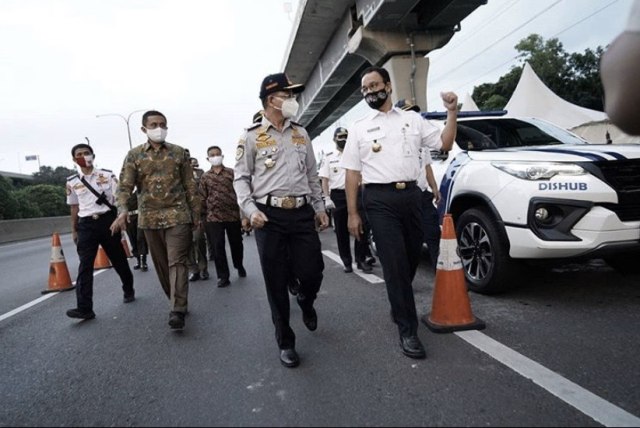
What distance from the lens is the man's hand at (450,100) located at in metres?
2.95

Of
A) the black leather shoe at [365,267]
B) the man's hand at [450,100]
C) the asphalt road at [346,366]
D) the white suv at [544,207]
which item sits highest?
the man's hand at [450,100]

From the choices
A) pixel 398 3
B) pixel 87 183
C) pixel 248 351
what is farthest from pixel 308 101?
pixel 248 351

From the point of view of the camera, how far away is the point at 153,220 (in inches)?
158

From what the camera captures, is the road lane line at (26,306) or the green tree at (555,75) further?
the green tree at (555,75)

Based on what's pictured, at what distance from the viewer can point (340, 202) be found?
6180mm

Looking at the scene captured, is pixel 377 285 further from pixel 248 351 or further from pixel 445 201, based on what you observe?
pixel 248 351

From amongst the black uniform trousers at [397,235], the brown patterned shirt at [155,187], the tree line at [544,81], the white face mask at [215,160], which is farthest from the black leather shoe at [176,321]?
the tree line at [544,81]

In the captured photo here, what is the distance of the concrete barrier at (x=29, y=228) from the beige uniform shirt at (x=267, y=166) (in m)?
21.0

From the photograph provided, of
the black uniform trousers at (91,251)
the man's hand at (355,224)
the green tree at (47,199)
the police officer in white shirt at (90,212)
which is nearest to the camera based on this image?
the man's hand at (355,224)

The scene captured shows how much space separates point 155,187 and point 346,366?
8.19 ft

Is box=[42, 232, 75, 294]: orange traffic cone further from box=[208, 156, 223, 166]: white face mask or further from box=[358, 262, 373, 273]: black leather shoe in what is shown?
box=[358, 262, 373, 273]: black leather shoe

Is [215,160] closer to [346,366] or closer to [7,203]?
[346,366]

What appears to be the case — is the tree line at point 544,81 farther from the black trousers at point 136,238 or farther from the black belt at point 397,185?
the black belt at point 397,185

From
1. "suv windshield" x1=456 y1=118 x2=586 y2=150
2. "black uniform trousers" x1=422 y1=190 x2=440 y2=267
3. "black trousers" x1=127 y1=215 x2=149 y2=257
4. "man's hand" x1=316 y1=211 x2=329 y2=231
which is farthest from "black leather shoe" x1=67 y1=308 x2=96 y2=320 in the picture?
"suv windshield" x1=456 y1=118 x2=586 y2=150
